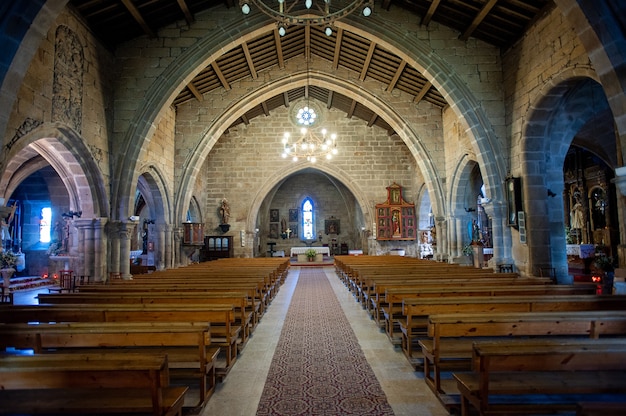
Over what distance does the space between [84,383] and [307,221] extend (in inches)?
867

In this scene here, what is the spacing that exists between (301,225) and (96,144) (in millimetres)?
15800

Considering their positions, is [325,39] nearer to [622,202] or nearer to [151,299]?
[622,202]

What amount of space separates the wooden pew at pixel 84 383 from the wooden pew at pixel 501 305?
227 centimetres

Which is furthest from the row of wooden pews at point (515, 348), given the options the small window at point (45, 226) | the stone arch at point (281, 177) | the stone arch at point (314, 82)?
the small window at point (45, 226)

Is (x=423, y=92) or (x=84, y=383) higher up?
(x=423, y=92)

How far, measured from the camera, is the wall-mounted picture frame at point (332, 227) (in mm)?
23672

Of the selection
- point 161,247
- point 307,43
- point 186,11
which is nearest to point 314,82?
point 307,43

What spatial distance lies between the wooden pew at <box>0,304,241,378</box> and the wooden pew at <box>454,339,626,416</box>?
2.05 meters

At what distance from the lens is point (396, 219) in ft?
55.8

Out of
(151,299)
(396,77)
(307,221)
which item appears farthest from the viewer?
(307,221)

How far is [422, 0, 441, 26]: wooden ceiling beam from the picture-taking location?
8.77 m

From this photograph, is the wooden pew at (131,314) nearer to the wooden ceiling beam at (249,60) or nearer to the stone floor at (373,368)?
the stone floor at (373,368)

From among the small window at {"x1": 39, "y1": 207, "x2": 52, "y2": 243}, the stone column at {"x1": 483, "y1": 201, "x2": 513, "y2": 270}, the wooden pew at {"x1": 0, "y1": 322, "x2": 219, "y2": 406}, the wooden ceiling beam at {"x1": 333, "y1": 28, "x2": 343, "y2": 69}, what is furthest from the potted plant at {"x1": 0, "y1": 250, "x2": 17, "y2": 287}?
the stone column at {"x1": 483, "y1": 201, "x2": 513, "y2": 270}

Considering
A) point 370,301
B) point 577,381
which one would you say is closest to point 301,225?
Result: point 370,301
